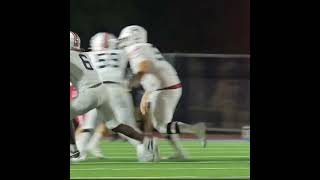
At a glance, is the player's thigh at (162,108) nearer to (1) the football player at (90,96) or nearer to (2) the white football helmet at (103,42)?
(1) the football player at (90,96)

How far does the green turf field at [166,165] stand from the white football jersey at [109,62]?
0.97 m

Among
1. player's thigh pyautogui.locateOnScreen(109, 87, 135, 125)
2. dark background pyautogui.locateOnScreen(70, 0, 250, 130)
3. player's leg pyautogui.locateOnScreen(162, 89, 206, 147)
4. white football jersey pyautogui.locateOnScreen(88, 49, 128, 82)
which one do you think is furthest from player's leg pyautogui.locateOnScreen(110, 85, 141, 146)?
dark background pyautogui.locateOnScreen(70, 0, 250, 130)

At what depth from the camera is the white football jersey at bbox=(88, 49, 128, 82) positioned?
7.54m

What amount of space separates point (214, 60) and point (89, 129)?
471cm

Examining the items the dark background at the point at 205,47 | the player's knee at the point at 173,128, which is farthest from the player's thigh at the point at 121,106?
the dark background at the point at 205,47

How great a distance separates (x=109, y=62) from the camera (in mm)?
7566

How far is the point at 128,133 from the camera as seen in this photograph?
754 centimetres

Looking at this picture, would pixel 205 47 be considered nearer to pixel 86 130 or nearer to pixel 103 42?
pixel 103 42
